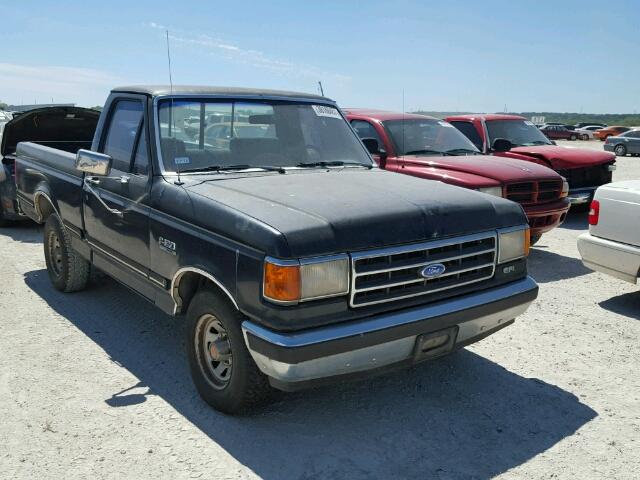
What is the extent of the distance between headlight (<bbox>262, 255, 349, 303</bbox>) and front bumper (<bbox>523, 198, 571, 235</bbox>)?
469 centimetres

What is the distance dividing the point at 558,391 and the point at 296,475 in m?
1.98

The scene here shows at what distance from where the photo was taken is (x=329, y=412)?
3.80 meters

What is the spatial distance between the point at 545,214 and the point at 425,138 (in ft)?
6.19

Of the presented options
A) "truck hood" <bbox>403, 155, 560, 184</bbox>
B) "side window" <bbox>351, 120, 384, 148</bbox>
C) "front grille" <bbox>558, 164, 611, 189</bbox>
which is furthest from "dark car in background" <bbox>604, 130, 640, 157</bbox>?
"side window" <bbox>351, 120, 384, 148</bbox>

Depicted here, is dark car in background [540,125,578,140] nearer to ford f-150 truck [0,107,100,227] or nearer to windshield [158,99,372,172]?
ford f-150 truck [0,107,100,227]

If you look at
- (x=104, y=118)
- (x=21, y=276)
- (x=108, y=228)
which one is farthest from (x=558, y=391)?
(x=21, y=276)

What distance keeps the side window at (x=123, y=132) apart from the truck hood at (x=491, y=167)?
3.84m

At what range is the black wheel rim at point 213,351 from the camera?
12.0ft

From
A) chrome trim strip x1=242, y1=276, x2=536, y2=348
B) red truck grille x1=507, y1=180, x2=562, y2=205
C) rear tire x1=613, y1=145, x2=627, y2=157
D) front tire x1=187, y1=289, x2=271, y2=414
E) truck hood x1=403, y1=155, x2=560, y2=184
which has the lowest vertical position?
rear tire x1=613, y1=145, x2=627, y2=157

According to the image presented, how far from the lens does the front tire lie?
3.42 m

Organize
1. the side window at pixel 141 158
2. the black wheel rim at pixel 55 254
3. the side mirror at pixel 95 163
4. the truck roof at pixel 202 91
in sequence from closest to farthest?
the side mirror at pixel 95 163 < the side window at pixel 141 158 < the truck roof at pixel 202 91 < the black wheel rim at pixel 55 254

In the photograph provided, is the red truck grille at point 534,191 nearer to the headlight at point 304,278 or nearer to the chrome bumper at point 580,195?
the chrome bumper at point 580,195

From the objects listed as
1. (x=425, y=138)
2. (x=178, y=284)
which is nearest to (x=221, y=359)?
(x=178, y=284)

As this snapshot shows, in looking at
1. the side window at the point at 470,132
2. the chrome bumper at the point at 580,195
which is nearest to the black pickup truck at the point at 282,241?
the side window at the point at 470,132
